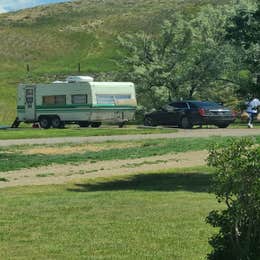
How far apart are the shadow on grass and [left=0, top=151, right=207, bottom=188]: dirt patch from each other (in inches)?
36.0

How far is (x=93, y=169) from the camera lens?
1659cm

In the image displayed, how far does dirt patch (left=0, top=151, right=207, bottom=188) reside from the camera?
14.8 meters

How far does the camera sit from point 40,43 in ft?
310

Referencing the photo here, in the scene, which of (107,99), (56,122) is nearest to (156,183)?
(107,99)

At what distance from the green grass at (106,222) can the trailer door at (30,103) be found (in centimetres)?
2609

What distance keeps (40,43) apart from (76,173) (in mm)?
80439

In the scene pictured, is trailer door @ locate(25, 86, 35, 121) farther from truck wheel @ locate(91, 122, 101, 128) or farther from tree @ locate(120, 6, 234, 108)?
tree @ locate(120, 6, 234, 108)

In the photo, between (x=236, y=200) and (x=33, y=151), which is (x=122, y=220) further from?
(x=33, y=151)

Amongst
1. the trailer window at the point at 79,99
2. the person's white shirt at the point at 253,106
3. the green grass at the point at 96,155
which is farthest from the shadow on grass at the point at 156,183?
the trailer window at the point at 79,99

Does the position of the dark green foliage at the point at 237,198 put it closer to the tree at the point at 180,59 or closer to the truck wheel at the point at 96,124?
the truck wheel at the point at 96,124

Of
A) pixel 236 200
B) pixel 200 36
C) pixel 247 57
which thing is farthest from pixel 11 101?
pixel 236 200

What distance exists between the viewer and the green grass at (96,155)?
58.1ft

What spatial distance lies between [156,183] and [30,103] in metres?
26.3

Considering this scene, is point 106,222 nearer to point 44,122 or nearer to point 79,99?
point 79,99
